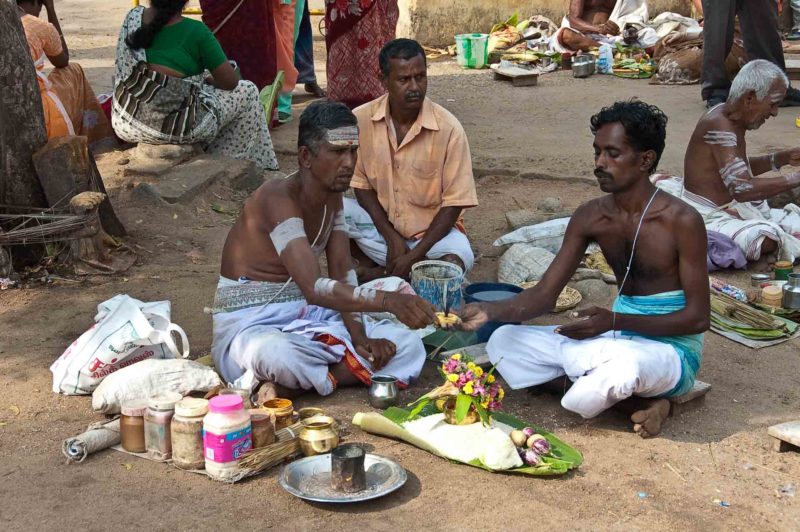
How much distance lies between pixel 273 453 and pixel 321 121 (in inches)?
56.9

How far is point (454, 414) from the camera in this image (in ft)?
12.8

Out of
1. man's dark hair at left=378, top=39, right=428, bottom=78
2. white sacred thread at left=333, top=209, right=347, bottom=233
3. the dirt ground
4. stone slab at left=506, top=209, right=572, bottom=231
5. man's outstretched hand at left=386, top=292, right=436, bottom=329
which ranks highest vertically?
man's dark hair at left=378, top=39, right=428, bottom=78

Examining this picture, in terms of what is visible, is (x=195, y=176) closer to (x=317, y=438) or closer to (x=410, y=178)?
(x=410, y=178)

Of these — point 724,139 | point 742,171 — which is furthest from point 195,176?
point 742,171

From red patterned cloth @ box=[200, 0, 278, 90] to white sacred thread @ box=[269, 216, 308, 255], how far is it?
5137 millimetres

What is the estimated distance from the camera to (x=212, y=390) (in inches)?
164

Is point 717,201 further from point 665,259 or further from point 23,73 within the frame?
point 23,73

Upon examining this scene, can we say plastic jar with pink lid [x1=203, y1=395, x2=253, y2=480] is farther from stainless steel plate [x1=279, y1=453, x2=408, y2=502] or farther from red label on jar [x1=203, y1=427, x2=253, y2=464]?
stainless steel plate [x1=279, y1=453, x2=408, y2=502]

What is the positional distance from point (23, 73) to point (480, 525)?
13.8 ft

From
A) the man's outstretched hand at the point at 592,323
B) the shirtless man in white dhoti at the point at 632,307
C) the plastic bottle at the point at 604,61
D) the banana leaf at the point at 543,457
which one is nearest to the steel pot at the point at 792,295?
the shirtless man in white dhoti at the point at 632,307

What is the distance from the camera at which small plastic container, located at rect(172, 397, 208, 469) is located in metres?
3.64

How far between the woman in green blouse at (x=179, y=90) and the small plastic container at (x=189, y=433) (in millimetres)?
3968

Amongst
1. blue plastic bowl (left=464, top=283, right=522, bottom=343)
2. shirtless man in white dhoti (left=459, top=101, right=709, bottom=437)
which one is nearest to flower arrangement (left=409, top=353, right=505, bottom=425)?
shirtless man in white dhoti (left=459, top=101, right=709, bottom=437)

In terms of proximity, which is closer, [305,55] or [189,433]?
[189,433]
